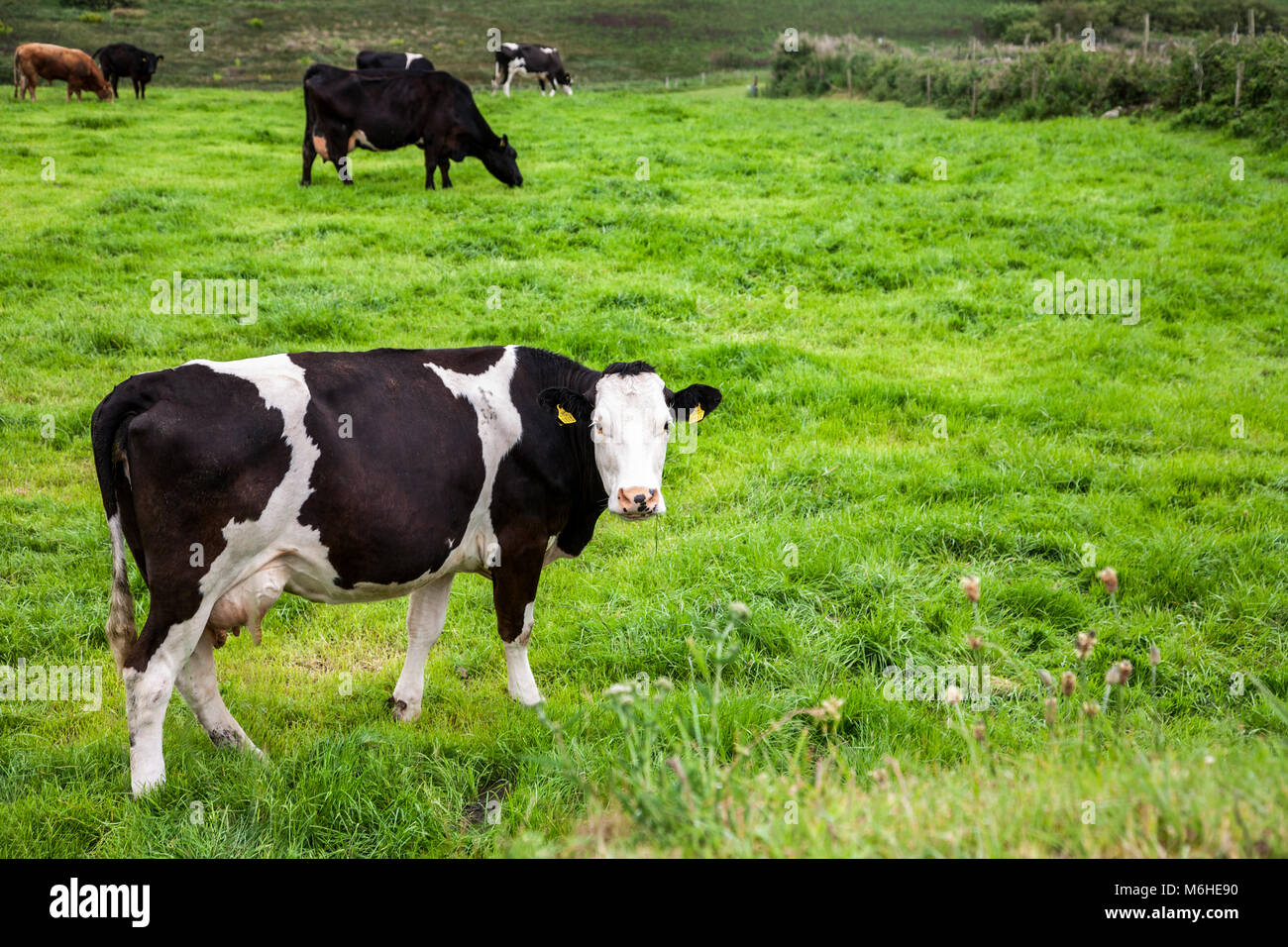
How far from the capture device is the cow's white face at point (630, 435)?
4738 mm

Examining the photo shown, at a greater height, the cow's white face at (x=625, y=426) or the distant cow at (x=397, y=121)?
the distant cow at (x=397, y=121)

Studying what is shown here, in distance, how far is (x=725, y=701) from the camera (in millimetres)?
4574

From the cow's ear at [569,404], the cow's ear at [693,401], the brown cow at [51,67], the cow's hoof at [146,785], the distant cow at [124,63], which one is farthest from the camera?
the distant cow at [124,63]

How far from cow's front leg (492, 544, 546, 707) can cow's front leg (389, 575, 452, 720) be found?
32 cm

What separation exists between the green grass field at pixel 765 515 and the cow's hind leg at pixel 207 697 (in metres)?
0.16

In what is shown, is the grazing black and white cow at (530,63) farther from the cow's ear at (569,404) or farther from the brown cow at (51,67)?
the cow's ear at (569,404)

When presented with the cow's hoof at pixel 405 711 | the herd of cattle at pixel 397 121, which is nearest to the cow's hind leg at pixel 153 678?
the cow's hoof at pixel 405 711

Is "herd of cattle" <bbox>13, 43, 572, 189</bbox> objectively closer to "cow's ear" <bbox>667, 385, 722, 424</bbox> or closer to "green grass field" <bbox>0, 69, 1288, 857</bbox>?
"green grass field" <bbox>0, 69, 1288, 857</bbox>

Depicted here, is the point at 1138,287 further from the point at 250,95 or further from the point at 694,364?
the point at 250,95

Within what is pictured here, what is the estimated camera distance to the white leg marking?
16.9 feet

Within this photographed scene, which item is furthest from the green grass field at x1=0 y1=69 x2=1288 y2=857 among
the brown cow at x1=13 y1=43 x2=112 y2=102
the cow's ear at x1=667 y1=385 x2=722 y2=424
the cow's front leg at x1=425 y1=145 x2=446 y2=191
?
the brown cow at x1=13 y1=43 x2=112 y2=102

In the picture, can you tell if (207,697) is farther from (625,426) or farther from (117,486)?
(625,426)

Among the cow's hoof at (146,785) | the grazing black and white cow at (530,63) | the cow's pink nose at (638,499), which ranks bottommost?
the cow's hoof at (146,785)

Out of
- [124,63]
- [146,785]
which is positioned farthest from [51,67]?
[146,785]
